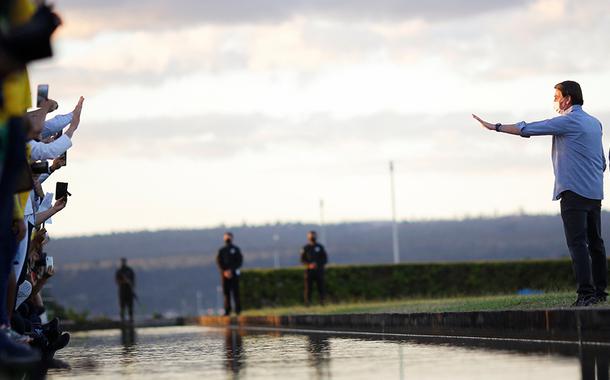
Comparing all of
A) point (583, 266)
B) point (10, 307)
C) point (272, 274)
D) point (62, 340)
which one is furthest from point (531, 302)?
point (272, 274)

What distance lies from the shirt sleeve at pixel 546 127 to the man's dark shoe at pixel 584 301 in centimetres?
166

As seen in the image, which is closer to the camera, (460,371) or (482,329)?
(460,371)

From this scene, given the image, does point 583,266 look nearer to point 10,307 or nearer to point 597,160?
point 597,160

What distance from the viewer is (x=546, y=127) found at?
14.4 meters

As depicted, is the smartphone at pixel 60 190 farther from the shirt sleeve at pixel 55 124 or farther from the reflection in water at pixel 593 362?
the reflection in water at pixel 593 362

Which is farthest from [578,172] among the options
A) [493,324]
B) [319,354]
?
[319,354]

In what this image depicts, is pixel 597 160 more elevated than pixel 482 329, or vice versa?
pixel 597 160

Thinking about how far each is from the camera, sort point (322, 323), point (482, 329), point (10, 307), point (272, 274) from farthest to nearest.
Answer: point (272, 274) < point (322, 323) < point (482, 329) < point (10, 307)

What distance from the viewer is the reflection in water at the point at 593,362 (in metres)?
9.71

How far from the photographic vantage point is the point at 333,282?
147 feet

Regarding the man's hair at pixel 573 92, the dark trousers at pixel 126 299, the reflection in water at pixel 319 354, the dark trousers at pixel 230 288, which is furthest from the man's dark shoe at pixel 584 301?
the dark trousers at pixel 126 299

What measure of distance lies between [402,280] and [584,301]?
31.5 metres

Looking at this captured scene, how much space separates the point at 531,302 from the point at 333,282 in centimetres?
2919

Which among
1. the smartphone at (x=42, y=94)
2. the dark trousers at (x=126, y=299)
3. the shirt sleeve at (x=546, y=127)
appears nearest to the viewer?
the smartphone at (x=42, y=94)
